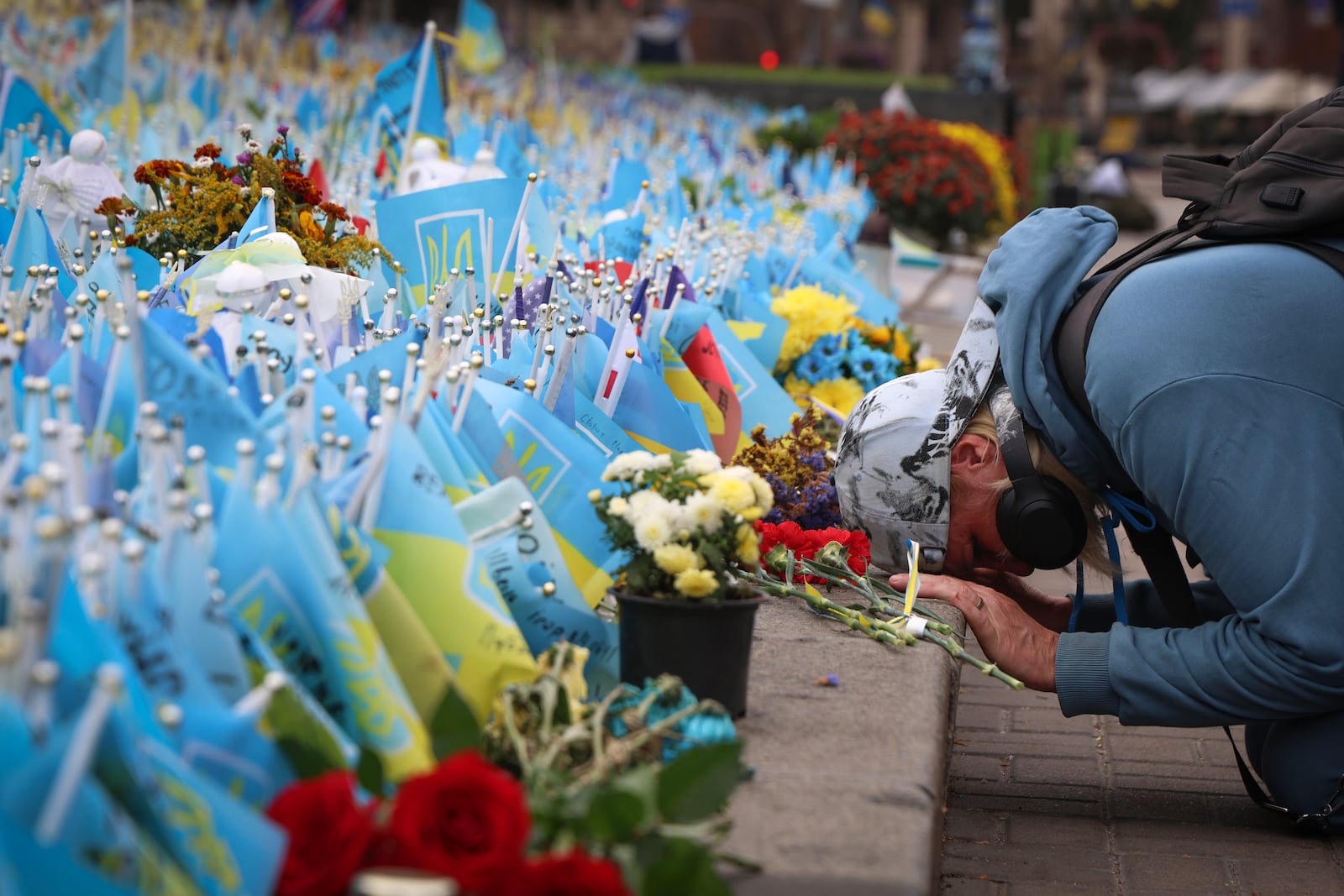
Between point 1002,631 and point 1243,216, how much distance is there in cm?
87

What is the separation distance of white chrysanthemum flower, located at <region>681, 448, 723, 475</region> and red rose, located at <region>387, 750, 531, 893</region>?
2.89 feet

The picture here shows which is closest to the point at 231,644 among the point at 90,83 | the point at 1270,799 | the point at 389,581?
the point at 389,581

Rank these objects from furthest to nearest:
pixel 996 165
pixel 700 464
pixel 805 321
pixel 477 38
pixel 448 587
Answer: pixel 996 165
pixel 477 38
pixel 805 321
pixel 700 464
pixel 448 587

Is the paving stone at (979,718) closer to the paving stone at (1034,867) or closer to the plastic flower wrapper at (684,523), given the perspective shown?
the paving stone at (1034,867)

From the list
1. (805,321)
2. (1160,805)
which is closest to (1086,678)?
(1160,805)

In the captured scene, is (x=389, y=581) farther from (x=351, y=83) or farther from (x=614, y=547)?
(x=351, y=83)

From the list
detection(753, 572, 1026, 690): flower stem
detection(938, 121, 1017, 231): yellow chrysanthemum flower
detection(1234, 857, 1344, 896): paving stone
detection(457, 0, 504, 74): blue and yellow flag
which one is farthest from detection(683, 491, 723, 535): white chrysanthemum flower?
detection(938, 121, 1017, 231): yellow chrysanthemum flower

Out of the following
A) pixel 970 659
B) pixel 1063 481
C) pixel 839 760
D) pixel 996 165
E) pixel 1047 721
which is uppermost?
pixel 1063 481

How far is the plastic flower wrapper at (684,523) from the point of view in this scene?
7.48 feet

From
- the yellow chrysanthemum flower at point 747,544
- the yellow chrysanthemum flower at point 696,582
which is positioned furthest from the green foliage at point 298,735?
the yellow chrysanthemum flower at point 747,544

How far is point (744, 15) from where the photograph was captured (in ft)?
137

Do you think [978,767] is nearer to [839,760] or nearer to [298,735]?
[839,760]

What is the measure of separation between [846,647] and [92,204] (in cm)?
249

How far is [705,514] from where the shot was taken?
7.52 feet
